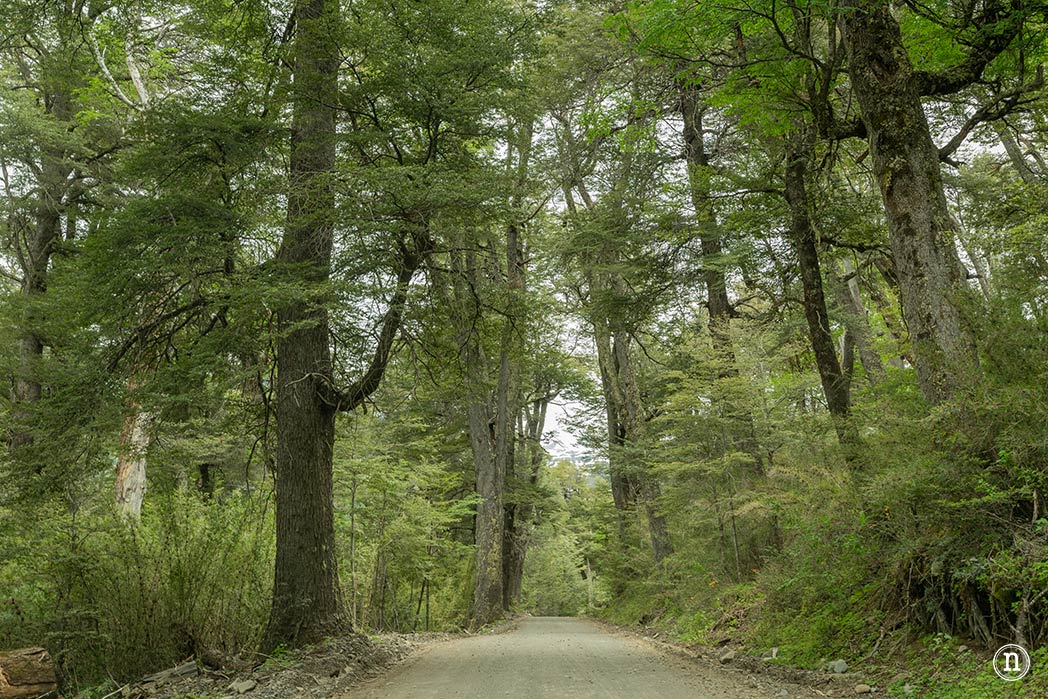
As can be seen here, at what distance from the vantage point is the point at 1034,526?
4727 mm

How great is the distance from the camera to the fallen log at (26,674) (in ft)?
22.2

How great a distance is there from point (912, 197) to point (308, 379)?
288 inches

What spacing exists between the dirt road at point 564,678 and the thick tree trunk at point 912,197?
3361 millimetres

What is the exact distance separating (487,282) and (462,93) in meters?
2.81

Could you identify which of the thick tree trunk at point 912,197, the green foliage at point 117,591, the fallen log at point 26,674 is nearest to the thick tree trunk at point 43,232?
the green foliage at point 117,591

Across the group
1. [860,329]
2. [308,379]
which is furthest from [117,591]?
[860,329]

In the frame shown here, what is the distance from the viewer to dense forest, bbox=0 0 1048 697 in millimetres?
5812

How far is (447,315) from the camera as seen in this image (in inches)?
361

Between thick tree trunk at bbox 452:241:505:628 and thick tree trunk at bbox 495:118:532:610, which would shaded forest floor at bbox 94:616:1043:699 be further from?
thick tree trunk at bbox 452:241:505:628

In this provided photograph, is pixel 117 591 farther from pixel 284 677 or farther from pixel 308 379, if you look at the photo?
pixel 308 379

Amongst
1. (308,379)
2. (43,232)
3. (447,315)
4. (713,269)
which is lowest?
(308,379)

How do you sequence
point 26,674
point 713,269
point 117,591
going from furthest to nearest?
1. point 713,269
2. point 117,591
3. point 26,674

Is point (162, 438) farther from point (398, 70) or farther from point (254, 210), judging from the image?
point (398, 70)

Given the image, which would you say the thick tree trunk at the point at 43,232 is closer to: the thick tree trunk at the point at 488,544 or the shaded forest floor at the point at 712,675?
the shaded forest floor at the point at 712,675
